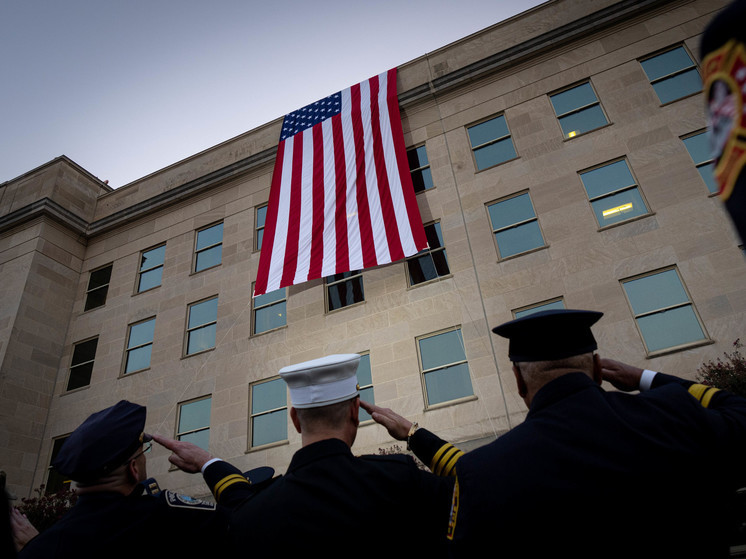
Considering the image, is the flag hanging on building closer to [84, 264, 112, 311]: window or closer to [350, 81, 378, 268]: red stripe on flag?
[350, 81, 378, 268]: red stripe on flag

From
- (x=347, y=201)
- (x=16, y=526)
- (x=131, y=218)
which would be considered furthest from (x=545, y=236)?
(x=131, y=218)

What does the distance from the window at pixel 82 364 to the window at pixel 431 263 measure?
39.1 ft

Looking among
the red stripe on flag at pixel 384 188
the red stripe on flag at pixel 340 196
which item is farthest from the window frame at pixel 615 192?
the red stripe on flag at pixel 340 196

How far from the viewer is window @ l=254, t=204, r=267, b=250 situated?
666 inches

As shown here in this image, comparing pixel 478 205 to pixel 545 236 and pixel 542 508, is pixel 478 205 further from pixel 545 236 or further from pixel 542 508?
pixel 542 508

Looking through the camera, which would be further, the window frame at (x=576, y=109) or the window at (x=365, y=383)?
the window frame at (x=576, y=109)

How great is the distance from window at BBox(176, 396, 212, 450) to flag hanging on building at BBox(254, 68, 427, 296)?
387cm

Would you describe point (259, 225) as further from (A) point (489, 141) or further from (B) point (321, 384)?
(B) point (321, 384)

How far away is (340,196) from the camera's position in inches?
555

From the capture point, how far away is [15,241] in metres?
19.3

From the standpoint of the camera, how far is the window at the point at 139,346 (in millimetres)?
16531

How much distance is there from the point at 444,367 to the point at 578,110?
8.40 metres

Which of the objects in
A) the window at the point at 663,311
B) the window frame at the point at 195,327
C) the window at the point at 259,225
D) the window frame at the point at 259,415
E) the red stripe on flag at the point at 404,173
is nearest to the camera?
the window at the point at 663,311

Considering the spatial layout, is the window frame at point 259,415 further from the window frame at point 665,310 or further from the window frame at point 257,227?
the window frame at point 665,310
